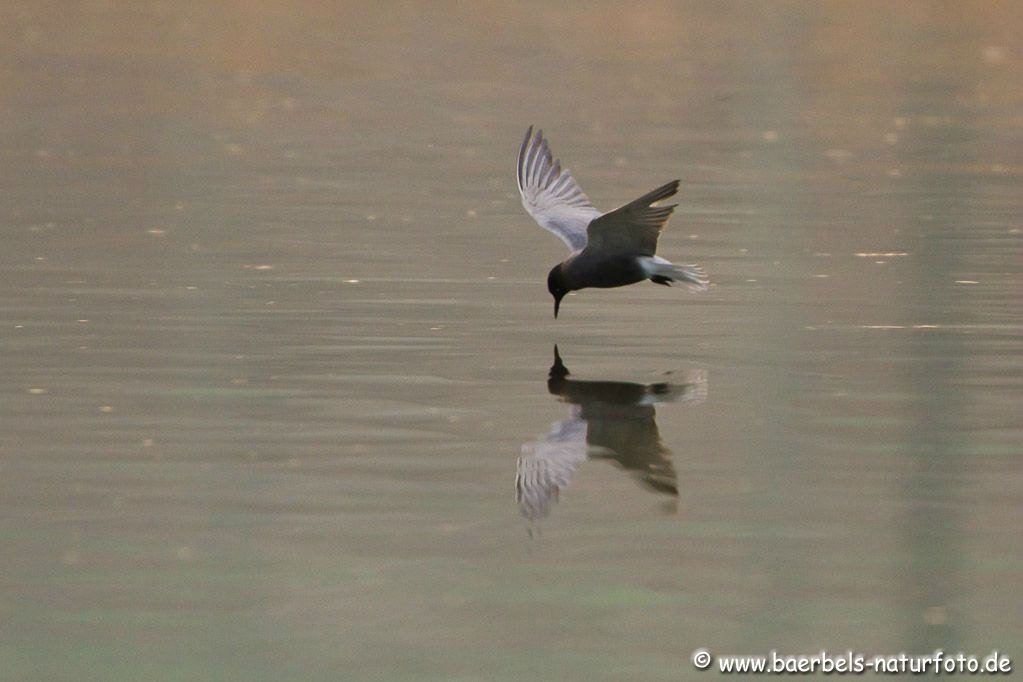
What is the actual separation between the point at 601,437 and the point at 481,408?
0.74m

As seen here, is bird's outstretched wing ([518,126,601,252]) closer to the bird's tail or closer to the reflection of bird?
the bird's tail

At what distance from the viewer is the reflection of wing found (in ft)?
26.0

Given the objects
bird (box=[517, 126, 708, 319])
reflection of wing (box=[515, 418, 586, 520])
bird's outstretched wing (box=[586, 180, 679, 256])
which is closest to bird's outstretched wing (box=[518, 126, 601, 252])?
bird (box=[517, 126, 708, 319])

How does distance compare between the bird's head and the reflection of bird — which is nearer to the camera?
the reflection of bird

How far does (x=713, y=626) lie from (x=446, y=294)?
6.27 meters

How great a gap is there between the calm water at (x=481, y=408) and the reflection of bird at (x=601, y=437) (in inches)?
1.0

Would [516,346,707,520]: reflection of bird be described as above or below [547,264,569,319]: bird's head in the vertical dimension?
below

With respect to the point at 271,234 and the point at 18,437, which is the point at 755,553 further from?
the point at 271,234

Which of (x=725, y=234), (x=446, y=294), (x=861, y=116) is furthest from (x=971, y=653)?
(x=861, y=116)

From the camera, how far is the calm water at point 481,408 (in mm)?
6582

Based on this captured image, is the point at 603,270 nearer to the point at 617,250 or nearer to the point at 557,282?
the point at 617,250

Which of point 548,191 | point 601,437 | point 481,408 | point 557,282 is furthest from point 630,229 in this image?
point 601,437

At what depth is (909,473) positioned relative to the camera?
8.38m

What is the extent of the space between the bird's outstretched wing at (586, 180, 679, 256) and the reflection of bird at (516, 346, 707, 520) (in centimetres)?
69
